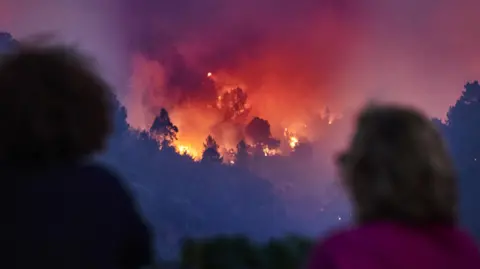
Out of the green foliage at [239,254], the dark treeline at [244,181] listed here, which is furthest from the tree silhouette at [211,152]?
the green foliage at [239,254]

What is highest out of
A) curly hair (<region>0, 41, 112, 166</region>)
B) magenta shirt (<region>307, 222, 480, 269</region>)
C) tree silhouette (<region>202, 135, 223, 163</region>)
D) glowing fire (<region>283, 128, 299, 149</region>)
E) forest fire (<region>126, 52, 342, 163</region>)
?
forest fire (<region>126, 52, 342, 163</region>)

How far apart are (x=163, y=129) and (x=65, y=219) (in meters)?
3.05

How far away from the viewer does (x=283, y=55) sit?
15.4 ft

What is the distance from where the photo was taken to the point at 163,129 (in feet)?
12.6

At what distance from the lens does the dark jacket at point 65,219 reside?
796mm

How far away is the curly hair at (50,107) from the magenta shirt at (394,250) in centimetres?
41

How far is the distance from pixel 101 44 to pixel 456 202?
358 cm

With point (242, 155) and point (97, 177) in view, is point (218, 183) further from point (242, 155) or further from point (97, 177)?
point (97, 177)

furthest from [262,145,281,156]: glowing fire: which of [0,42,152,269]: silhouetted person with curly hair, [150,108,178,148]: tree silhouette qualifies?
[0,42,152,269]: silhouetted person with curly hair

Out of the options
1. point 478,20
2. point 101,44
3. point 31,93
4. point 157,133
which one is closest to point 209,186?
point 157,133

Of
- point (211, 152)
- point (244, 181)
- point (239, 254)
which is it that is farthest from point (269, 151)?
point (239, 254)

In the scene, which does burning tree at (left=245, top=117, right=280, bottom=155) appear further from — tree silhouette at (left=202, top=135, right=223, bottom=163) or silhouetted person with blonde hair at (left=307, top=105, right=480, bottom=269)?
silhouetted person with blonde hair at (left=307, top=105, right=480, bottom=269)

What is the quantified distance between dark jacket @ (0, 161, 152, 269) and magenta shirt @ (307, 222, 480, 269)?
0.30 m

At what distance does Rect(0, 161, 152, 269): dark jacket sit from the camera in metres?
0.80
